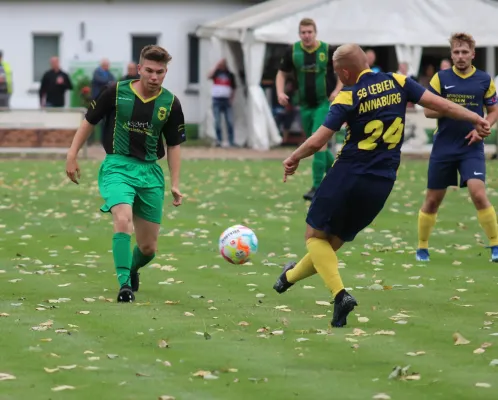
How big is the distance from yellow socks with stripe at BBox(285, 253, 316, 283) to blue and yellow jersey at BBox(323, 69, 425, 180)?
2.64ft

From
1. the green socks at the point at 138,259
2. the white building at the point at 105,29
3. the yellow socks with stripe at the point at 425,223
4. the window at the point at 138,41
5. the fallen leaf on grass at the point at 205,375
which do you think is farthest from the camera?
the window at the point at 138,41

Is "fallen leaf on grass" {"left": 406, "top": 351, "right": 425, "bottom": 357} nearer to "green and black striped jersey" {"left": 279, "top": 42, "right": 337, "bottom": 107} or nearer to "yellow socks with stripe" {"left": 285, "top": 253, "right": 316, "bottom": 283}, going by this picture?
"yellow socks with stripe" {"left": 285, "top": 253, "right": 316, "bottom": 283}

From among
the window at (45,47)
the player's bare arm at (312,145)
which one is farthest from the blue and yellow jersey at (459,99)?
the window at (45,47)

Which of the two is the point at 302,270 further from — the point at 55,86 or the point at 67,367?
the point at 55,86

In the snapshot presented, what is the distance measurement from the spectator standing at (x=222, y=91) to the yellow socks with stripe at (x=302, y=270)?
959 inches

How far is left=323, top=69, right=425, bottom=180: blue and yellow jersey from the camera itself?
9.02 metres

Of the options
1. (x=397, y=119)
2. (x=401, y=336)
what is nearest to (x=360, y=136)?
(x=397, y=119)

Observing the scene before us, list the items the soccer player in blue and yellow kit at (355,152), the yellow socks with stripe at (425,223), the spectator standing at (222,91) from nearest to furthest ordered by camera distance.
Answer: the soccer player in blue and yellow kit at (355,152) < the yellow socks with stripe at (425,223) < the spectator standing at (222,91)

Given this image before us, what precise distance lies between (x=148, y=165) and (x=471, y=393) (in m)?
4.19

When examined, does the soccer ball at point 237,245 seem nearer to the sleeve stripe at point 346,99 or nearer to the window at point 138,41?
the sleeve stripe at point 346,99

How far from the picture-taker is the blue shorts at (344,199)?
923 centimetres

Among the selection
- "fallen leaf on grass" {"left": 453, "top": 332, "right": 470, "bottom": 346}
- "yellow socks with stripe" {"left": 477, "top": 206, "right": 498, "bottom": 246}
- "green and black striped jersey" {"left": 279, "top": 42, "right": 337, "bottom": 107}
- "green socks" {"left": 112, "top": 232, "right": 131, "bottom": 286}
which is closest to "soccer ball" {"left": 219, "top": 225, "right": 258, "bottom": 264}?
"green socks" {"left": 112, "top": 232, "right": 131, "bottom": 286}

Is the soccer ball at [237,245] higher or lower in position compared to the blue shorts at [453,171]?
lower

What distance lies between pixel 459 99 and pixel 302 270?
11.4ft
